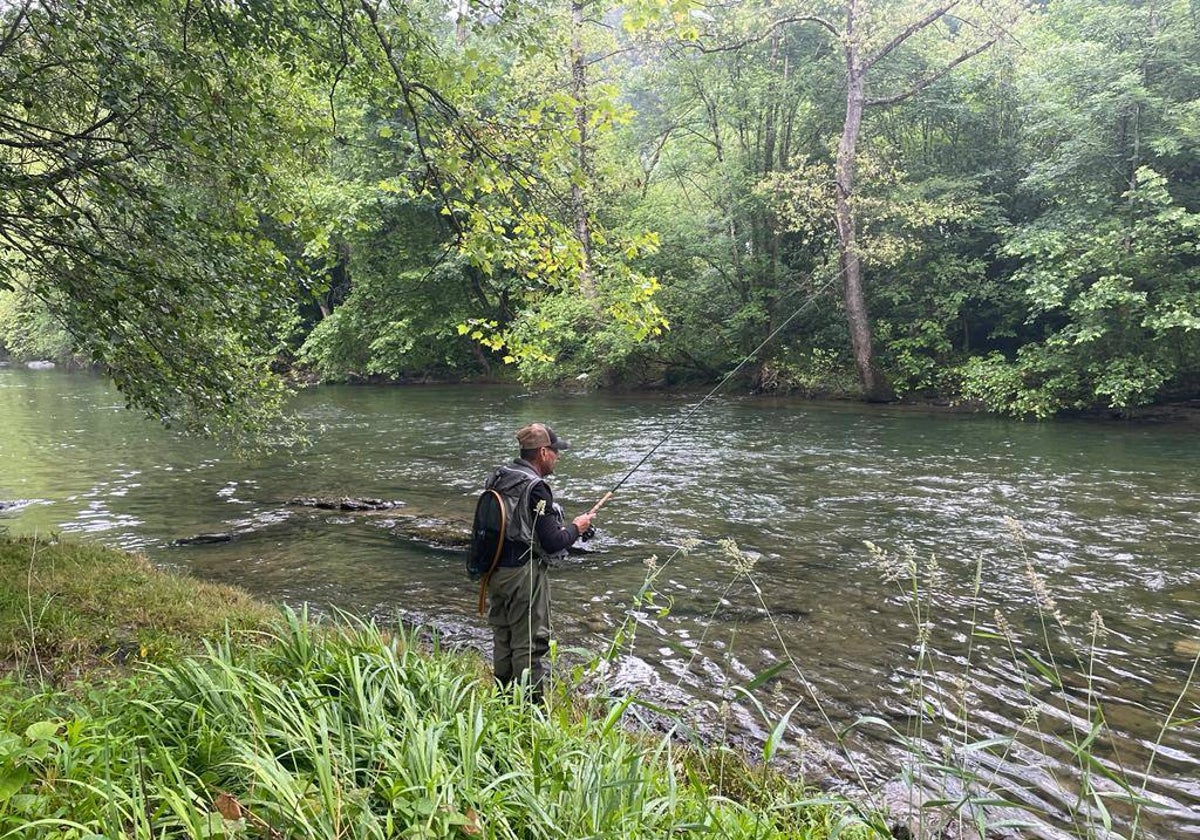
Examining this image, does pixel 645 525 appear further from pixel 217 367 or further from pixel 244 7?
pixel 244 7

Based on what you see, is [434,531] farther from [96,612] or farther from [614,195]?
[614,195]

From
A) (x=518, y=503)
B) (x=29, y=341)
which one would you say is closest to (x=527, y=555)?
(x=518, y=503)

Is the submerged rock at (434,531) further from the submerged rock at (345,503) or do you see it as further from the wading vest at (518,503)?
the wading vest at (518,503)

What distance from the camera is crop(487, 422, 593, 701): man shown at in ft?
15.7

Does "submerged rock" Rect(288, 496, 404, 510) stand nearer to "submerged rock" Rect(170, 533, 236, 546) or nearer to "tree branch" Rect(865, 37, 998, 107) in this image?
"submerged rock" Rect(170, 533, 236, 546)

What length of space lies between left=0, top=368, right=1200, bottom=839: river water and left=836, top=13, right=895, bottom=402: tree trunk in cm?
380

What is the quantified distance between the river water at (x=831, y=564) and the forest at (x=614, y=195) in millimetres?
2739

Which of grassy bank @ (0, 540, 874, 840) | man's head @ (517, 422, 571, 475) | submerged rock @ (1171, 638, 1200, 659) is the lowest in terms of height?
submerged rock @ (1171, 638, 1200, 659)

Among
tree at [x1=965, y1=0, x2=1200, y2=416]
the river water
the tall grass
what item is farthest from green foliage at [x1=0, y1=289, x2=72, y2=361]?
tree at [x1=965, y1=0, x2=1200, y2=416]

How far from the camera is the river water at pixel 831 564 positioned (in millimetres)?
4648

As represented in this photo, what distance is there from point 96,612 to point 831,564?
7539mm

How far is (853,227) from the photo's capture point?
938 inches

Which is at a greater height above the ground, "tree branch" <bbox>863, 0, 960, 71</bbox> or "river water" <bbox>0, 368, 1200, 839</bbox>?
"tree branch" <bbox>863, 0, 960, 71</bbox>

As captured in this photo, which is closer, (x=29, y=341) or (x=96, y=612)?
(x=96, y=612)
